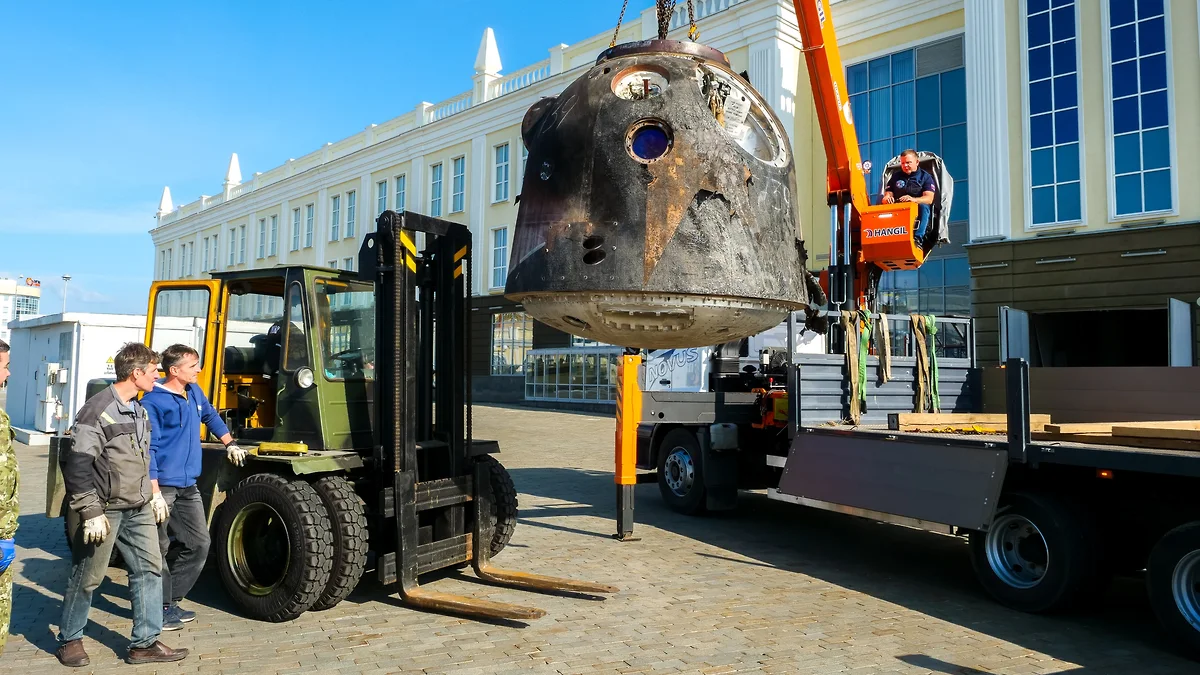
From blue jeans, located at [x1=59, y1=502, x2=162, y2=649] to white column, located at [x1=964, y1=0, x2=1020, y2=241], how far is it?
749 inches

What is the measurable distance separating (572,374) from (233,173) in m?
35.4

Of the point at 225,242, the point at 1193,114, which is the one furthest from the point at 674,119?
the point at 225,242

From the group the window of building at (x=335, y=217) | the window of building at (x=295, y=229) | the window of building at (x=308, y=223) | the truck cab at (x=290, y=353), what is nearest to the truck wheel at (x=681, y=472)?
the truck cab at (x=290, y=353)

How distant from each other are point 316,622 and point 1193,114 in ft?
61.3

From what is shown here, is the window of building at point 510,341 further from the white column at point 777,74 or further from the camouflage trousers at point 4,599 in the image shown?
the camouflage trousers at point 4,599

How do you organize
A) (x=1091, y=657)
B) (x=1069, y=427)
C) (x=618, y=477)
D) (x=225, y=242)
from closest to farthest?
(x=1091, y=657)
(x=1069, y=427)
(x=618, y=477)
(x=225, y=242)

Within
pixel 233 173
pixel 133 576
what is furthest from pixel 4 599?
pixel 233 173

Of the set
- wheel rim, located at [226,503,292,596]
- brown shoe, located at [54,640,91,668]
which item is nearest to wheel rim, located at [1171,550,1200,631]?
wheel rim, located at [226,503,292,596]

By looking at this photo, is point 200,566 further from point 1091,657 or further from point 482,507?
point 1091,657

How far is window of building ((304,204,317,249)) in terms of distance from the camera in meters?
45.6

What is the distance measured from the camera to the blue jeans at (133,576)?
15.7 feet

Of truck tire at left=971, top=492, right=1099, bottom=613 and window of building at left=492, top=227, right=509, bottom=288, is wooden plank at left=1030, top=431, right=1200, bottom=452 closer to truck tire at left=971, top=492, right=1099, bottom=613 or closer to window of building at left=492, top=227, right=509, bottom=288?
truck tire at left=971, top=492, right=1099, bottom=613

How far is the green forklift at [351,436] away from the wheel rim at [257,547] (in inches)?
0.4

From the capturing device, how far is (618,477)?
9.03 m
